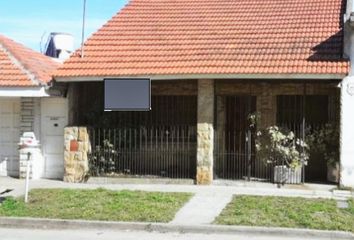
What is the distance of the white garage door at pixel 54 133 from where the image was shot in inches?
635

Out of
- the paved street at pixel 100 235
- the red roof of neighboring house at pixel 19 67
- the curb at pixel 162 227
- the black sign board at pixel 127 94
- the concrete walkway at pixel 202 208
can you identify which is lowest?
the paved street at pixel 100 235

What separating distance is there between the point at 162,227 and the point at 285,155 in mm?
5308

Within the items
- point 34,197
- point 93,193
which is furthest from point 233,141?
point 34,197

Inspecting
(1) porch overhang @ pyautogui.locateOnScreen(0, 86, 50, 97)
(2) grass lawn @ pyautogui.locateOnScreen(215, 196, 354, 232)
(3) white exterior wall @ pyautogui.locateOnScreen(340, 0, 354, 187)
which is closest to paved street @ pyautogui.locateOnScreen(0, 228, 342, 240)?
(2) grass lawn @ pyautogui.locateOnScreen(215, 196, 354, 232)

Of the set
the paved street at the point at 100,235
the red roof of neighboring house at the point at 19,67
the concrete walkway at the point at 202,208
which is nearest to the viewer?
the paved street at the point at 100,235

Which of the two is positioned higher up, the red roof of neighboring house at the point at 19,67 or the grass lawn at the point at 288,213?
the red roof of neighboring house at the point at 19,67

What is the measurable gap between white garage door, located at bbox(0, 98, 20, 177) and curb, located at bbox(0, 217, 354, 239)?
20.1 feet

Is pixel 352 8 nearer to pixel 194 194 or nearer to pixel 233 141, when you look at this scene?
pixel 233 141

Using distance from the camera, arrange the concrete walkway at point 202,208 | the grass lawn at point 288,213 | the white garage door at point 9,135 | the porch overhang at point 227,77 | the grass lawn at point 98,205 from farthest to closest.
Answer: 1. the white garage door at point 9,135
2. the porch overhang at point 227,77
3. the grass lawn at point 98,205
4. the concrete walkway at point 202,208
5. the grass lawn at point 288,213

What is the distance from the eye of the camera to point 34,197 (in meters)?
12.8

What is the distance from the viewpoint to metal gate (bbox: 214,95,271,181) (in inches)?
615

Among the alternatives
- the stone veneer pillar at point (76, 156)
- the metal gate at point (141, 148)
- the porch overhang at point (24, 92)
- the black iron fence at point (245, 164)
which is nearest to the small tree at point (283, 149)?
the black iron fence at point (245, 164)

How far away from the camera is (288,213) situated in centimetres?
1095

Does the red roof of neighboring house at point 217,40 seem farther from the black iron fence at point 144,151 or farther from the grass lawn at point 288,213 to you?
the grass lawn at point 288,213
